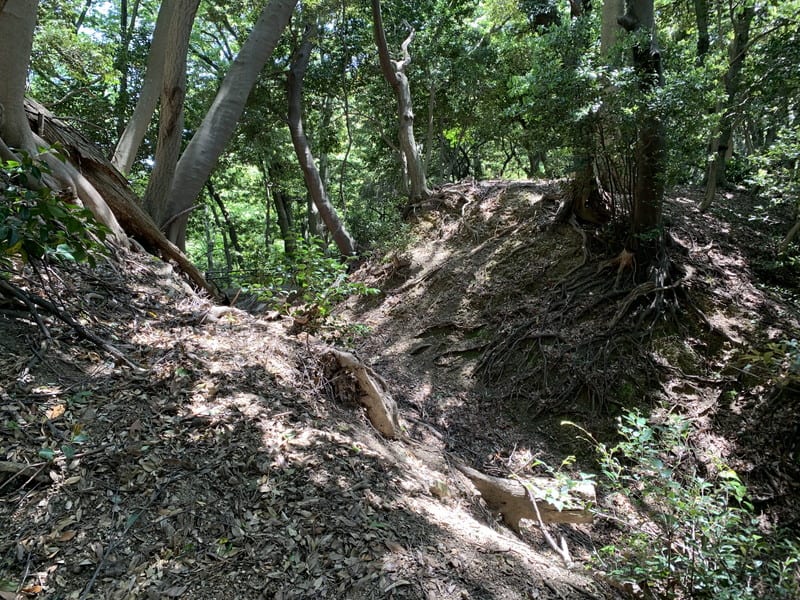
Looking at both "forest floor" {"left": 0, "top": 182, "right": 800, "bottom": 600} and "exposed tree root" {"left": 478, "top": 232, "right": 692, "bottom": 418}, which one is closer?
"forest floor" {"left": 0, "top": 182, "right": 800, "bottom": 600}

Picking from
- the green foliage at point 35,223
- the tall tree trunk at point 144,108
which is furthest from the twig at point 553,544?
the tall tree trunk at point 144,108

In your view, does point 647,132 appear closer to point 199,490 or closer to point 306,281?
point 306,281

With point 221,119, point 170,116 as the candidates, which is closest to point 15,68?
point 170,116

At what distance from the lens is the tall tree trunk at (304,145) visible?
1021 cm

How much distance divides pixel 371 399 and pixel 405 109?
773cm

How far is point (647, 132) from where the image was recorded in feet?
16.9

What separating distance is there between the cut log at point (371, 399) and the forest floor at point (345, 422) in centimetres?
14

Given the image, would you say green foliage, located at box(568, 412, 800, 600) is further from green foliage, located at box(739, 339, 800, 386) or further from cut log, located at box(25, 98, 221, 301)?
cut log, located at box(25, 98, 221, 301)

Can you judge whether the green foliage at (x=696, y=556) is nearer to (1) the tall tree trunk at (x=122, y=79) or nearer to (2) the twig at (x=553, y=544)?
(2) the twig at (x=553, y=544)

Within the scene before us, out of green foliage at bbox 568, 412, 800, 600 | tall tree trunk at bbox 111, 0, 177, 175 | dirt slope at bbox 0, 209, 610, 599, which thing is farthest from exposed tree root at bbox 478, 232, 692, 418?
tall tree trunk at bbox 111, 0, 177, 175

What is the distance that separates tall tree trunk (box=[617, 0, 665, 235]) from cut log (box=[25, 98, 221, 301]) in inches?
218

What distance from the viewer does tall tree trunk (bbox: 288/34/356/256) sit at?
1021 cm

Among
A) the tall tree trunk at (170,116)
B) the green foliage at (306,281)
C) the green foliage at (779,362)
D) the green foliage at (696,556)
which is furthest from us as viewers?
the tall tree trunk at (170,116)

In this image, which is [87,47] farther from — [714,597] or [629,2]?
[714,597]
